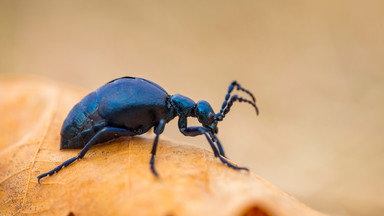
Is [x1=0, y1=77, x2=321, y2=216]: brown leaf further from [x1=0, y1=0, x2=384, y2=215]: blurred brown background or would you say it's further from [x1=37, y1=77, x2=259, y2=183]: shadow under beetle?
[x1=0, y1=0, x2=384, y2=215]: blurred brown background

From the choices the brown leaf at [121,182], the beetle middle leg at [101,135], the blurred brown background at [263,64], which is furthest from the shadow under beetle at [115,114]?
the blurred brown background at [263,64]

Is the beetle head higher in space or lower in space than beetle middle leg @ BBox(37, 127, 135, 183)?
higher

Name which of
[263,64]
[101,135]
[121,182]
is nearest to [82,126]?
[101,135]

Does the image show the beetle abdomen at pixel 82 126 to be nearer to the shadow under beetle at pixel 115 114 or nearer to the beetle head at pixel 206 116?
the shadow under beetle at pixel 115 114

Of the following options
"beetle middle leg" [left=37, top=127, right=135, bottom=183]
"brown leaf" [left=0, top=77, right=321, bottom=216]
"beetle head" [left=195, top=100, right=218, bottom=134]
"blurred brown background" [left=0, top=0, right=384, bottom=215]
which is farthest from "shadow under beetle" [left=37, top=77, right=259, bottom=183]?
"blurred brown background" [left=0, top=0, right=384, bottom=215]

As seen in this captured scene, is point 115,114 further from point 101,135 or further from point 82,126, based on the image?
point 82,126
